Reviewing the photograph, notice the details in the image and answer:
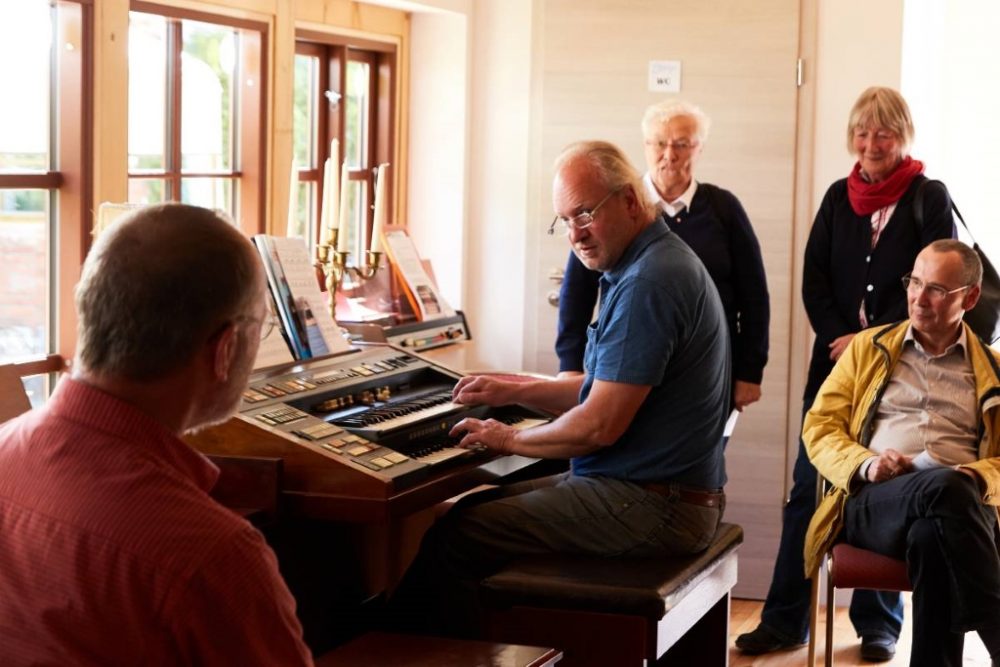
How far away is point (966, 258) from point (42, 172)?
2.23 meters

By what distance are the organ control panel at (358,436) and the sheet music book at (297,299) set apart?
52 millimetres

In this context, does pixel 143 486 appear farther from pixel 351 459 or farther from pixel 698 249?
pixel 698 249

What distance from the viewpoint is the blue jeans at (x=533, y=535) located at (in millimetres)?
2947

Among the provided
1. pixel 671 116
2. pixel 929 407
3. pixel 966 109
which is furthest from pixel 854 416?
pixel 966 109

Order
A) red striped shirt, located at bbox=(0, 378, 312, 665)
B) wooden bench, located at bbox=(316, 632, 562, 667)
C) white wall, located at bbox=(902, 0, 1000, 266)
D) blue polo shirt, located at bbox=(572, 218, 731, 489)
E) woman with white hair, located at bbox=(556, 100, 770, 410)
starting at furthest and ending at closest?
white wall, located at bbox=(902, 0, 1000, 266) → woman with white hair, located at bbox=(556, 100, 770, 410) → blue polo shirt, located at bbox=(572, 218, 731, 489) → wooden bench, located at bbox=(316, 632, 562, 667) → red striped shirt, located at bbox=(0, 378, 312, 665)

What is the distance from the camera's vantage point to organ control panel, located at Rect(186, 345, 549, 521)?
9.05 feet

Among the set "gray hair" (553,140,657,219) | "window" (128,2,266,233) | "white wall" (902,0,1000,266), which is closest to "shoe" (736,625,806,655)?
"gray hair" (553,140,657,219)

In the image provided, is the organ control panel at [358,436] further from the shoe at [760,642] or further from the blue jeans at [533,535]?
the shoe at [760,642]

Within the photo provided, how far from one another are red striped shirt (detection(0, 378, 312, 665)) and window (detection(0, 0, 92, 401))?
205 cm

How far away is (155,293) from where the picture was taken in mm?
1374

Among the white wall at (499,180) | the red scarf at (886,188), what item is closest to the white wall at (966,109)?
the white wall at (499,180)

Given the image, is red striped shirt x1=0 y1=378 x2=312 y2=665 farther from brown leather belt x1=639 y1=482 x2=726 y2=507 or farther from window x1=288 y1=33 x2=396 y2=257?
window x1=288 y1=33 x2=396 y2=257

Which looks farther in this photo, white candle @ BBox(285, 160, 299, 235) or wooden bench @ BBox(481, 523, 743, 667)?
white candle @ BBox(285, 160, 299, 235)

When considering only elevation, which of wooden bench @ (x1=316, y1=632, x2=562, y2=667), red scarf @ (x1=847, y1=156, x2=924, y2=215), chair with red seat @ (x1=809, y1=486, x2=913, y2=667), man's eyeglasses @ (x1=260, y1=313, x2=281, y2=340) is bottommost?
chair with red seat @ (x1=809, y1=486, x2=913, y2=667)
